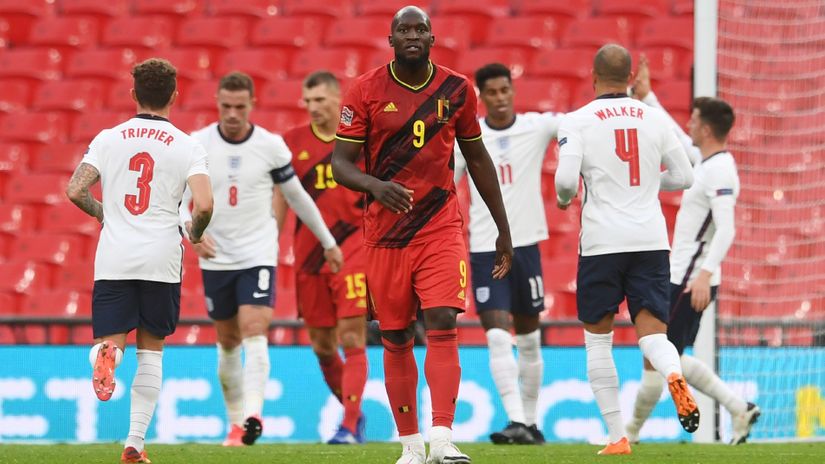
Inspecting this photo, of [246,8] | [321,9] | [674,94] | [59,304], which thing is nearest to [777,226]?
[674,94]

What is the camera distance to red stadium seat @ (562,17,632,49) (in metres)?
15.5

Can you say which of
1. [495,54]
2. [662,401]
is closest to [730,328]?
[662,401]

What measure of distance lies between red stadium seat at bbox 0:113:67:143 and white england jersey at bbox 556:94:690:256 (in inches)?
382

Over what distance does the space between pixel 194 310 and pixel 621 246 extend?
660cm

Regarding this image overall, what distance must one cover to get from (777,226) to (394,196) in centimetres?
650

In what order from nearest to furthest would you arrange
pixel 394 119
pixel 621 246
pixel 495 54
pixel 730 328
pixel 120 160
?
pixel 394 119 → pixel 120 160 → pixel 621 246 → pixel 730 328 → pixel 495 54

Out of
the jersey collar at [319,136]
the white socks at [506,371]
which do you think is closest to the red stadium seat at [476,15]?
the jersey collar at [319,136]

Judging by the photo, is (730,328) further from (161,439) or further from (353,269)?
(161,439)

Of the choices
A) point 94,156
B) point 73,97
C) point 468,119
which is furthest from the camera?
point 73,97

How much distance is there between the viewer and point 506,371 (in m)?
8.81

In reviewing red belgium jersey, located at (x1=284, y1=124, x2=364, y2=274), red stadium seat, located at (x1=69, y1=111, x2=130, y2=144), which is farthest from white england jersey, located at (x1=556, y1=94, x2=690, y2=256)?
red stadium seat, located at (x1=69, y1=111, x2=130, y2=144)

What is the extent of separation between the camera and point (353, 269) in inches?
366

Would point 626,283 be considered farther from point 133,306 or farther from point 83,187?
point 83,187

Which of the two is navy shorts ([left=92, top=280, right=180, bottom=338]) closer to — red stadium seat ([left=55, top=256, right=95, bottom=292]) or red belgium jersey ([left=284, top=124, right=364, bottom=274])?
red belgium jersey ([left=284, top=124, right=364, bottom=274])
